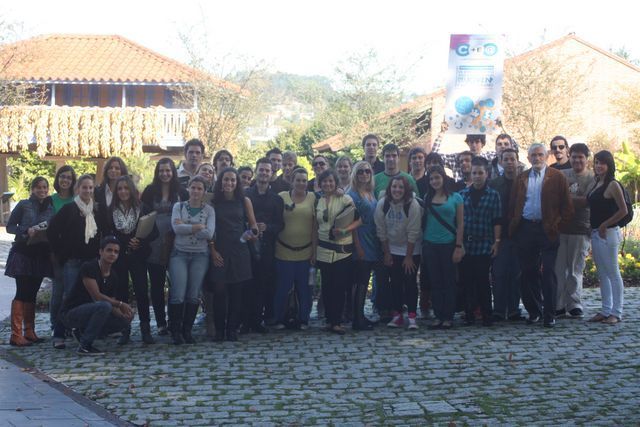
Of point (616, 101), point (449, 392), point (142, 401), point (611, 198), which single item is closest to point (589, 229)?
point (611, 198)

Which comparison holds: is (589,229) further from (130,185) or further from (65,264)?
(65,264)

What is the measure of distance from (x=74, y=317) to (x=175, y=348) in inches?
42.3

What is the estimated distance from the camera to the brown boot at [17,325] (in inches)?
374

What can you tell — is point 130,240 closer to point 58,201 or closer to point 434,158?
point 58,201

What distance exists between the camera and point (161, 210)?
9.62 m

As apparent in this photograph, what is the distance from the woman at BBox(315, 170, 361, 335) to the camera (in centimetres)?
988

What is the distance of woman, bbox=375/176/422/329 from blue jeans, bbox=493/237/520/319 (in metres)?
0.94

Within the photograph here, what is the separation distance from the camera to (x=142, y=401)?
7.20 metres

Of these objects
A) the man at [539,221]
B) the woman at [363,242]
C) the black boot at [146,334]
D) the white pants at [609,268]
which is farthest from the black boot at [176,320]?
the white pants at [609,268]

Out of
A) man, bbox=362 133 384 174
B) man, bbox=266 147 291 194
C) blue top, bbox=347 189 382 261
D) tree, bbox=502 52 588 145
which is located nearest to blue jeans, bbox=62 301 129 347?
man, bbox=266 147 291 194

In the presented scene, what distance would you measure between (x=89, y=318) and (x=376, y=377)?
3.03 m

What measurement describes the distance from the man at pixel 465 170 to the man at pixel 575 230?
3.71ft

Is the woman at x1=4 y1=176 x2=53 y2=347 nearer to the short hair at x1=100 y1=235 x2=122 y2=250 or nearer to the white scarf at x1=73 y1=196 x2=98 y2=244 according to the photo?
the white scarf at x1=73 y1=196 x2=98 y2=244

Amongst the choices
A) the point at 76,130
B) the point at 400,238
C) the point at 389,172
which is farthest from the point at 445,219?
the point at 76,130
